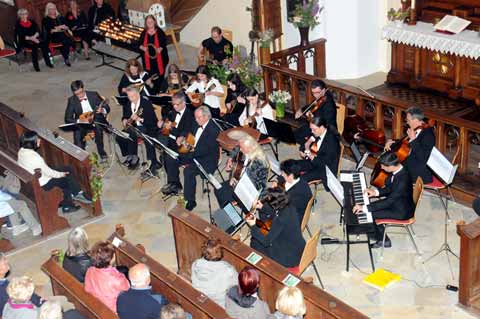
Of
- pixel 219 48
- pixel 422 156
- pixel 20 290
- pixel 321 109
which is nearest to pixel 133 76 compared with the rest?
pixel 219 48

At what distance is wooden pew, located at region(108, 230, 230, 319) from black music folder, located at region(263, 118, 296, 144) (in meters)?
2.73

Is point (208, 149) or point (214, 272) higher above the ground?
point (208, 149)

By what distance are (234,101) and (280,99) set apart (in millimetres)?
872

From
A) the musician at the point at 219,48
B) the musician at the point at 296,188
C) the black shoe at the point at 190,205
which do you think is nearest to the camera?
the musician at the point at 296,188

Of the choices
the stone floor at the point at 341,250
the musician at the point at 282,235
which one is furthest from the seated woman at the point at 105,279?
the stone floor at the point at 341,250

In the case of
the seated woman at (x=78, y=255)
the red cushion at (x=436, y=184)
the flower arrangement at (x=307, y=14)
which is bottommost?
Answer: the red cushion at (x=436, y=184)

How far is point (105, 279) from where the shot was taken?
7.23 metres

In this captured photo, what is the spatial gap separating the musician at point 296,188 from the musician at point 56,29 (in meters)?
10.2

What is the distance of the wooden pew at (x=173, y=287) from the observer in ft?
22.2

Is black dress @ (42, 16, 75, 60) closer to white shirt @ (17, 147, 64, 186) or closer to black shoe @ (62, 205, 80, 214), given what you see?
→ black shoe @ (62, 205, 80, 214)

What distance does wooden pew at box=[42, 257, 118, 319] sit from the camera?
6968 millimetres

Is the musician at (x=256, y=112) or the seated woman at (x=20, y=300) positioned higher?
the musician at (x=256, y=112)

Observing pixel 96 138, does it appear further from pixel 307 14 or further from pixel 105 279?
pixel 105 279

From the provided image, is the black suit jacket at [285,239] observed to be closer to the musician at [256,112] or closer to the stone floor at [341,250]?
the stone floor at [341,250]
